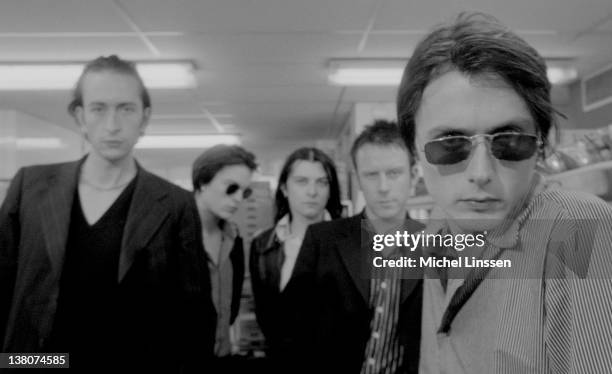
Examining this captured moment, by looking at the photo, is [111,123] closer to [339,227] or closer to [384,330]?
[339,227]

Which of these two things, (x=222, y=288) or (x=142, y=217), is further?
(x=222, y=288)

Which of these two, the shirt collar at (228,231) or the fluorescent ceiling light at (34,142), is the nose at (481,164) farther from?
the fluorescent ceiling light at (34,142)

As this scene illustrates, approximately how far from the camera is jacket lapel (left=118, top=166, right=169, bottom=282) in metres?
1.06

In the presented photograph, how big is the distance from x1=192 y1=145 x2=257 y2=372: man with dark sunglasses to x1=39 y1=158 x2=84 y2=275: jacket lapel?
817 millimetres

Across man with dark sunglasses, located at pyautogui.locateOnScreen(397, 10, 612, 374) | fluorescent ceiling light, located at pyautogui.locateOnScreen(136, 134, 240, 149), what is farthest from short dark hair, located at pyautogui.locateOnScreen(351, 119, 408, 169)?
fluorescent ceiling light, located at pyautogui.locateOnScreen(136, 134, 240, 149)

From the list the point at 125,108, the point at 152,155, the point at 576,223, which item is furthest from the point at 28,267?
the point at 152,155

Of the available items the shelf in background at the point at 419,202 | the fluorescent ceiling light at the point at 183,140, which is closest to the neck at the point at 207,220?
the shelf in background at the point at 419,202

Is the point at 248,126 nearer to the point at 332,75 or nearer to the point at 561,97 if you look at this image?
the point at 332,75

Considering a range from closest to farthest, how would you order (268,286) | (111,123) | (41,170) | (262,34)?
(111,123)
(41,170)
(268,286)
(262,34)

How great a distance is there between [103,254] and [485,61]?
0.87 meters

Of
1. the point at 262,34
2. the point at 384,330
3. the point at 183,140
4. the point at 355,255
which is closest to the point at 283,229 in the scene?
the point at 355,255

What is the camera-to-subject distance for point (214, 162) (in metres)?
2.00

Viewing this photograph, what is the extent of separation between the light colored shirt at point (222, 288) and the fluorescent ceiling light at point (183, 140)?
4.28m

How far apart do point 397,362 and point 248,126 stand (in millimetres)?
4826
